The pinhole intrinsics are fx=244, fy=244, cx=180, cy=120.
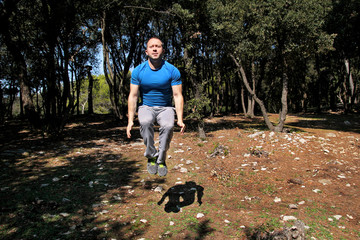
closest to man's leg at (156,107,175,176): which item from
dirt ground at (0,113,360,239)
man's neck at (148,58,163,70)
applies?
man's neck at (148,58,163,70)

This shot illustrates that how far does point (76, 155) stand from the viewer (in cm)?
1014

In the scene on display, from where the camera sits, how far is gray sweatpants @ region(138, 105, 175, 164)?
15.9 ft

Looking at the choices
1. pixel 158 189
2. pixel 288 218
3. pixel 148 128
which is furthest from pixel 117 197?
pixel 288 218

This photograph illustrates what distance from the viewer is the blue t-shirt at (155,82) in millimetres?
4957

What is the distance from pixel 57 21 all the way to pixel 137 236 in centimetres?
1148

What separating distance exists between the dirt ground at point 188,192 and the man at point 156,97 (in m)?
1.33

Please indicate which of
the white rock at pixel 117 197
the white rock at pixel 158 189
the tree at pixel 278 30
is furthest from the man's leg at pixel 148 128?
the tree at pixel 278 30

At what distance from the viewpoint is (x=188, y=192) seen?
21.5ft

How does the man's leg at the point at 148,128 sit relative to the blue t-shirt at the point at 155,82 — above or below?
below

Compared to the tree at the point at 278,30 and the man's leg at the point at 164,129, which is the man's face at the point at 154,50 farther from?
the tree at the point at 278,30

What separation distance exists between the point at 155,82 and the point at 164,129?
3.20 feet

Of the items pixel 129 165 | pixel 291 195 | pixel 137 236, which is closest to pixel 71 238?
pixel 137 236

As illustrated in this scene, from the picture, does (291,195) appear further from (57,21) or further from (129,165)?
(57,21)

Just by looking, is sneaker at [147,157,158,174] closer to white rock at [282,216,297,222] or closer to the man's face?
the man's face
